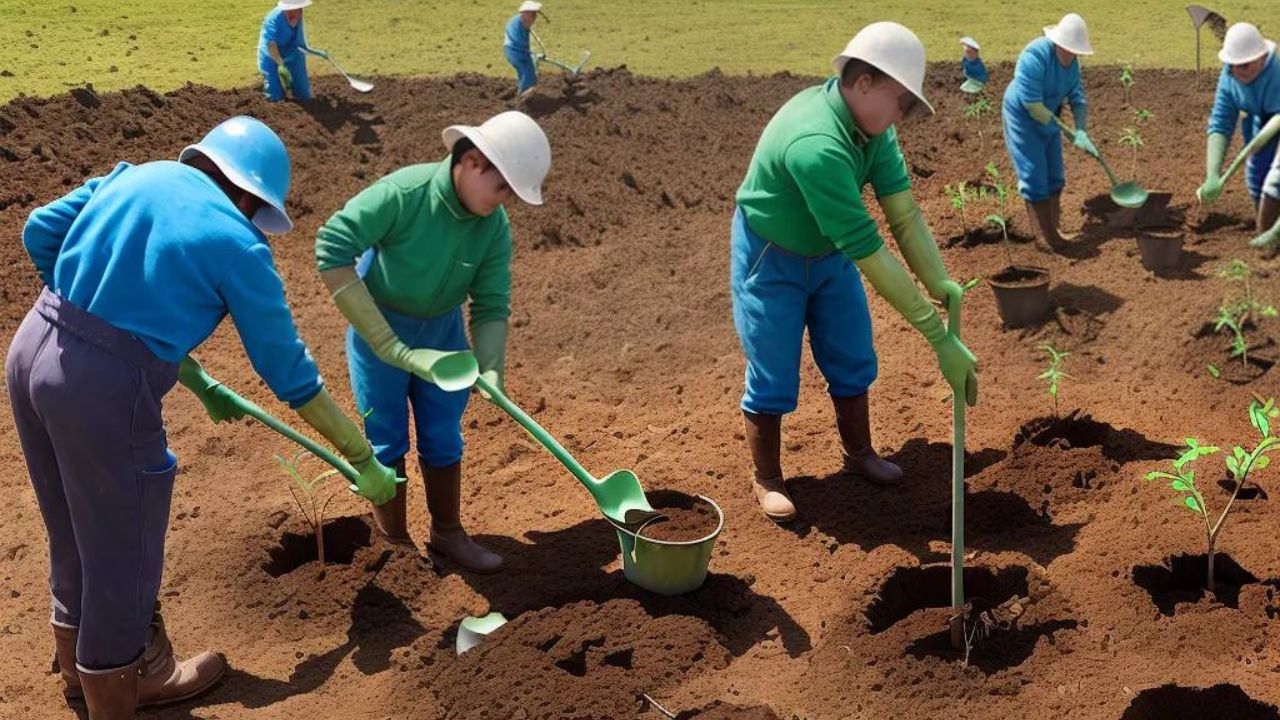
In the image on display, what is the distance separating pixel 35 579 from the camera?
201 inches

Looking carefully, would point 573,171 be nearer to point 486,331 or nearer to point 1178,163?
point 1178,163

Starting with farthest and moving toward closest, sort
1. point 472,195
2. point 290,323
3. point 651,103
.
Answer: point 651,103 → point 472,195 → point 290,323

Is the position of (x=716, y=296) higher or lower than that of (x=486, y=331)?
lower

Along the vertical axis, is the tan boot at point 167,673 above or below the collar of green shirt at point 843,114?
below

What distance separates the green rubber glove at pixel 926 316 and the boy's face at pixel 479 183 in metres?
1.25

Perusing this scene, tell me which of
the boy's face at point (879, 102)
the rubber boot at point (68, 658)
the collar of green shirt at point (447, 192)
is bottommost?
the rubber boot at point (68, 658)

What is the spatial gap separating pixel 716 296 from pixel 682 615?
3323mm

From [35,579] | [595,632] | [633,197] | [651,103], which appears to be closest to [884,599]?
[595,632]

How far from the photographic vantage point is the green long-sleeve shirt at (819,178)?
455cm

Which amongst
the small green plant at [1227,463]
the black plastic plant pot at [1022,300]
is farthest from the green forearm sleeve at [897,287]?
the black plastic plant pot at [1022,300]

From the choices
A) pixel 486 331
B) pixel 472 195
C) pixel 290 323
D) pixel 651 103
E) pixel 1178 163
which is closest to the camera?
pixel 290 323

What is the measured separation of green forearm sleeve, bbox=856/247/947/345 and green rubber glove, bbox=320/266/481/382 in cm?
150

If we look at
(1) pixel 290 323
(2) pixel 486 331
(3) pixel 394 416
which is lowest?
(3) pixel 394 416

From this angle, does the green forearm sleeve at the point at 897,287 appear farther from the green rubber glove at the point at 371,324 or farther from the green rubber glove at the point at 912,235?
the green rubber glove at the point at 371,324
